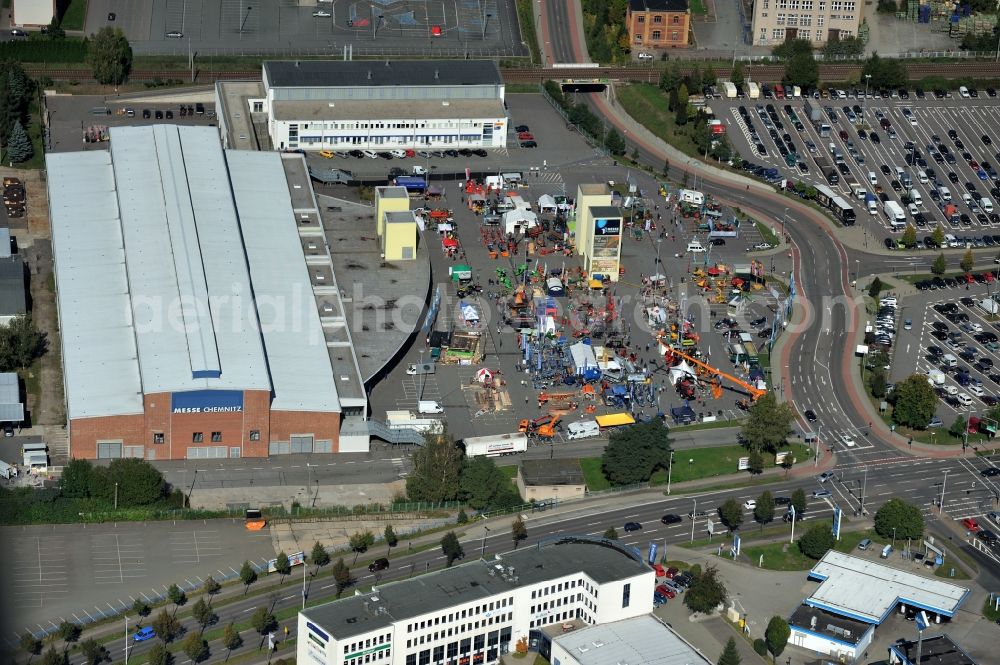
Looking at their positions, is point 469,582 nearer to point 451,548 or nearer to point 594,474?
point 451,548

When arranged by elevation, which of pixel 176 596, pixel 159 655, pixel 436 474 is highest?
pixel 436 474

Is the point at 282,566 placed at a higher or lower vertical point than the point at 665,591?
higher

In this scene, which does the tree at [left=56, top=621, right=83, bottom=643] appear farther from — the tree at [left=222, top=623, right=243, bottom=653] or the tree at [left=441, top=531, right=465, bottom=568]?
the tree at [left=441, top=531, right=465, bottom=568]

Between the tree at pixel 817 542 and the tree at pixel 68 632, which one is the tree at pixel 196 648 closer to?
the tree at pixel 68 632

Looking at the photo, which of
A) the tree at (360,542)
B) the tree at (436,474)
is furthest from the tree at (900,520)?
the tree at (360,542)

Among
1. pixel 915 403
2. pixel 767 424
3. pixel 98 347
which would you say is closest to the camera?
pixel 767 424

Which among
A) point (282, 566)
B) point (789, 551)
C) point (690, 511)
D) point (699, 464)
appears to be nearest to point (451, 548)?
point (282, 566)

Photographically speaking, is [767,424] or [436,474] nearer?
[436,474]

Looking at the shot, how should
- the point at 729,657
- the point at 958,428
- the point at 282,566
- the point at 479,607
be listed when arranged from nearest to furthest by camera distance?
1. the point at 479,607
2. the point at 729,657
3. the point at 282,566
4. the point at 958,428

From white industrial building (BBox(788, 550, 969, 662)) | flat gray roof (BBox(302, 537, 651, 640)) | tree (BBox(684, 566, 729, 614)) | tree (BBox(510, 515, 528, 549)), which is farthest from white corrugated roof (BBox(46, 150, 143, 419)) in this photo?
white industrial building (BBox(788, 550, 969, 662))
